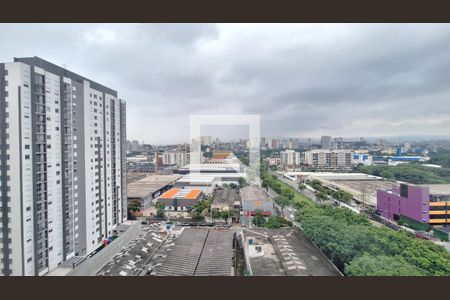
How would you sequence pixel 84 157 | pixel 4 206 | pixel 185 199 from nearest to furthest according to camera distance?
pixel 4 206
pixel 84 157
pixel 185 199

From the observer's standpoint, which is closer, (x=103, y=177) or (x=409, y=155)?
(x=103, y=177)

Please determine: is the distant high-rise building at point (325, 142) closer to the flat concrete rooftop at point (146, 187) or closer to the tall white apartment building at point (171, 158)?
→ the tall white apartment building at point (171, 158)

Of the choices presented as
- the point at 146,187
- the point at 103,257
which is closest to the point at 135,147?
the point at 146,187

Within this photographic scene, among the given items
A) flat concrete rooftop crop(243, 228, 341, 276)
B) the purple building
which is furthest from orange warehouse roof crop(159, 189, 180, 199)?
the purple building

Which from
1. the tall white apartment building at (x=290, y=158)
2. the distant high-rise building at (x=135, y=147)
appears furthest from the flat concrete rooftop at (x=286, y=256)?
the tall white apartment building at (x=290, y=158)

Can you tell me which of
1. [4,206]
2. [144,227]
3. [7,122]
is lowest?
[144,227]

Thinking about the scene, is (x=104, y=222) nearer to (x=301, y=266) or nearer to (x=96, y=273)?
(x=96, y=273)

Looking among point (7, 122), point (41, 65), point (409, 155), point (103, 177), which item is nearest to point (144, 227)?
point (103, 177)

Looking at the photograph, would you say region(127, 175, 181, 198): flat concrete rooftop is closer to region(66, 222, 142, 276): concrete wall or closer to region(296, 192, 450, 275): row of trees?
region(66, 222, 142, 276): concrete wall
